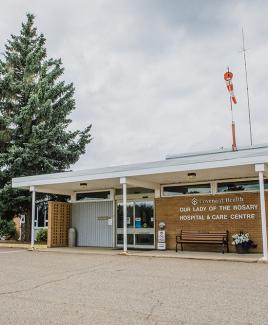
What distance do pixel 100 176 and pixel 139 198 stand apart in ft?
9.04

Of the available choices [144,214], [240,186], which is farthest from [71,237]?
[240,186]

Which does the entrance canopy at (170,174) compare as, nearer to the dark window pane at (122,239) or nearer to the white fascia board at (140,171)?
the white fascia board at (140,171)

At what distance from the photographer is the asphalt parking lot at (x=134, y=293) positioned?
5.86m

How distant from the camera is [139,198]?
58.3 ft

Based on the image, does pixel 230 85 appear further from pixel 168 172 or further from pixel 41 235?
pixel 41 235

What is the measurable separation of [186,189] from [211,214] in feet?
5.00

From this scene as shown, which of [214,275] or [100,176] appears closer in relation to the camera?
[214,275]

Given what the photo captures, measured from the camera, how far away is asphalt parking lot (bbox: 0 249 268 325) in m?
5.86

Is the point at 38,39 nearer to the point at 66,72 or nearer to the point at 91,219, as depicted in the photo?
the point at 66,72

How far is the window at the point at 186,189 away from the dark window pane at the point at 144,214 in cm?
92

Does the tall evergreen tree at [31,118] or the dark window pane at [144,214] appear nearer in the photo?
the dark window pane at [144,214]

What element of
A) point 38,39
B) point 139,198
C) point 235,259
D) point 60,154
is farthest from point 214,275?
point 38,39

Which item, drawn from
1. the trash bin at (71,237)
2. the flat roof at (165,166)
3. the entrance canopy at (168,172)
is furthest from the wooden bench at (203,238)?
the trash bin at (71,237)

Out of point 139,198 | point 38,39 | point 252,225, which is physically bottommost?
point 252,225
